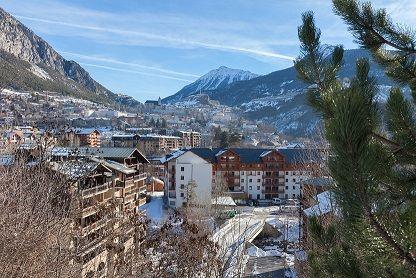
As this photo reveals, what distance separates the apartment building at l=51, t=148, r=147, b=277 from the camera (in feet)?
26.9

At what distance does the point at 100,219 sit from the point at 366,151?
32.5 ft

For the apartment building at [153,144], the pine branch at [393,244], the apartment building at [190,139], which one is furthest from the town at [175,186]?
the apartment building at [190,139]

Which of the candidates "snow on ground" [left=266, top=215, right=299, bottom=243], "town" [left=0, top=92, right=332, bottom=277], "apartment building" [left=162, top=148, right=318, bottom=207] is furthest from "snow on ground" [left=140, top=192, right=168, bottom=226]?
"snow on ground" [left=266, top=215, right=299, bottom=243]

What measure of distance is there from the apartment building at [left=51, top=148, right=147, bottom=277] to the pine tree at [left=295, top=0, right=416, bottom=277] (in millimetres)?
5289

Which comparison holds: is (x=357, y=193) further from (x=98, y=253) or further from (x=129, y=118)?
(x=129, y=118)

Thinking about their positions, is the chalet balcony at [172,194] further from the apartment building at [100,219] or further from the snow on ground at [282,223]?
the apartment building at [100,219]

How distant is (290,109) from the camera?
627ft

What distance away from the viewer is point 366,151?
5.65ft

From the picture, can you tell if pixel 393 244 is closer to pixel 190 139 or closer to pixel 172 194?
pixel 172 194

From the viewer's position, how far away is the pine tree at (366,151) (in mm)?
1733

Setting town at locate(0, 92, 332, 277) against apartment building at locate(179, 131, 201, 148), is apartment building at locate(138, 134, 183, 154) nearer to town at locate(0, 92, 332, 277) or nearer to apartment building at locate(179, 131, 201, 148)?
town at locate(0, 92, 332, 277)

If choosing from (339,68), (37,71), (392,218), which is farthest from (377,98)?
(37,71)

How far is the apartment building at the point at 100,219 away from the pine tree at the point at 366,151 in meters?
5.29

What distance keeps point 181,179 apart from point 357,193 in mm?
38675
